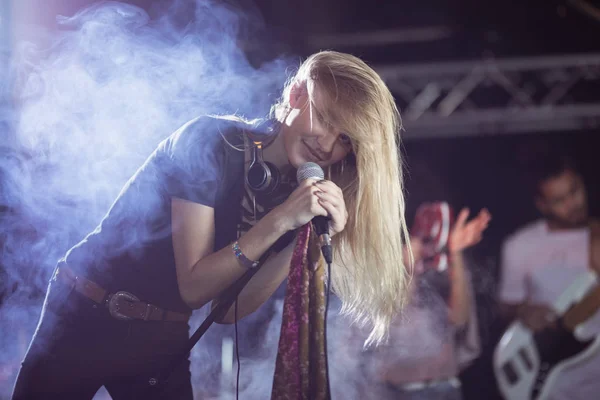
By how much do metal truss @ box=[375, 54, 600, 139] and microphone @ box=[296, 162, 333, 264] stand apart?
392 centimetres

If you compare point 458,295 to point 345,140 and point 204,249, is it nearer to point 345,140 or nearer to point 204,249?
point 345,140

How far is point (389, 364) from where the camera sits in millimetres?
4141

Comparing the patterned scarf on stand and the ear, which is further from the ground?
the ear

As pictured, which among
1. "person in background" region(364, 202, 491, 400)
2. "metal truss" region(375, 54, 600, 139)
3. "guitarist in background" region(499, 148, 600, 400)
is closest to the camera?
"person in background" region(364, 202, 491, 400)

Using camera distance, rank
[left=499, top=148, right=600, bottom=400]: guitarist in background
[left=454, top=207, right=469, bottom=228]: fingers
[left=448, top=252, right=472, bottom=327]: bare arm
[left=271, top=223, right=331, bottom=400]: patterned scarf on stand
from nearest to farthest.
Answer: [left=271, top=223, right=331, bottom=400]: patterned scarf on stand
[left=448, top=252, right=472, bottom=327]: bare arm
[left=499, top=148, right=600, bottom=400]: guitarist in background
[left=454, top=207, right=469, bottom=228]: fingers

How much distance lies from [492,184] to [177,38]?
387 centimetres

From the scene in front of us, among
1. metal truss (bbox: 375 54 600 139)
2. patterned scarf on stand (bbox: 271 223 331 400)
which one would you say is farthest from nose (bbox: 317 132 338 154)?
metal truss (bbox: 375 54 600 139)

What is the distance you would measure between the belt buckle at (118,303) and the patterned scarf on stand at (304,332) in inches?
17.8

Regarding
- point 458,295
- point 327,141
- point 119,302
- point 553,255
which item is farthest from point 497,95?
point 119,302

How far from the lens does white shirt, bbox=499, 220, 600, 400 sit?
16.1 feet

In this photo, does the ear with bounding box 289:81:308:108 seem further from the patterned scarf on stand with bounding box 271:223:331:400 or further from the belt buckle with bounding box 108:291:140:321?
the belt buckle with bounding box 108:291:140:321

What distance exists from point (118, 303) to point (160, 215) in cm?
29

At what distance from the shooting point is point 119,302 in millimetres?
1764

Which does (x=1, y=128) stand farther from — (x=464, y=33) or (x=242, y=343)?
(x=464, y=33)
